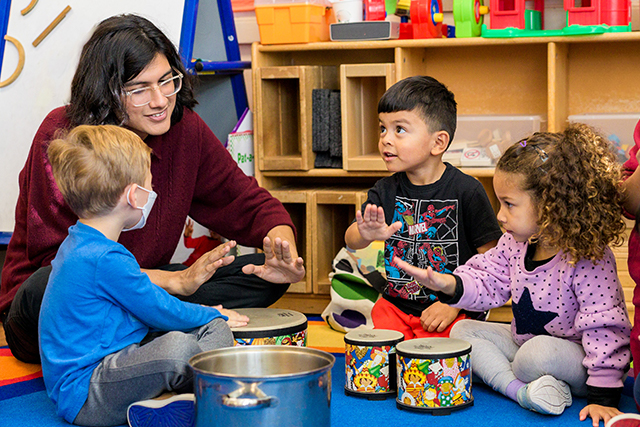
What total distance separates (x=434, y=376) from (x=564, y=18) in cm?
129

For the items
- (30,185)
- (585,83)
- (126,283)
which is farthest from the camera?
(585,83)

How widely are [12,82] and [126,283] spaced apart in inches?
56.9

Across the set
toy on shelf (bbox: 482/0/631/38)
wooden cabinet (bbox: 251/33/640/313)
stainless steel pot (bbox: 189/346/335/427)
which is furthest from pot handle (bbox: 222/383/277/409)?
toy on shelf (bbox: 482/0/631/38)

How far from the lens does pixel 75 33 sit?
2303 mm

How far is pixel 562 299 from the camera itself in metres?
1.33

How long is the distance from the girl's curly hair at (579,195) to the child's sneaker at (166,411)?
0.70 metres

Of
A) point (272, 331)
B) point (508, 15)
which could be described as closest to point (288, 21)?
point (508, 15)

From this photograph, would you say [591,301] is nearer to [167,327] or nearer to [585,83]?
[167,327]

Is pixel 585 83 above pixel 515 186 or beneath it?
above

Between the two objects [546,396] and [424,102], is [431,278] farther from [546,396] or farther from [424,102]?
[424,102]

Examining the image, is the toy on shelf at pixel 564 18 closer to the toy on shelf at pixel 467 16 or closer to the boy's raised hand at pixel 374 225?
the toy on shelf at pixel 467 16

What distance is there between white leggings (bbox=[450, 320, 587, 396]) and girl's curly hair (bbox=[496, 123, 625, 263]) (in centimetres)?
17

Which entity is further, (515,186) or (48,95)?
(48,95)

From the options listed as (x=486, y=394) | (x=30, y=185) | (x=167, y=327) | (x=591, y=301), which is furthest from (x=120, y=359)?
(x=591, y=301)
